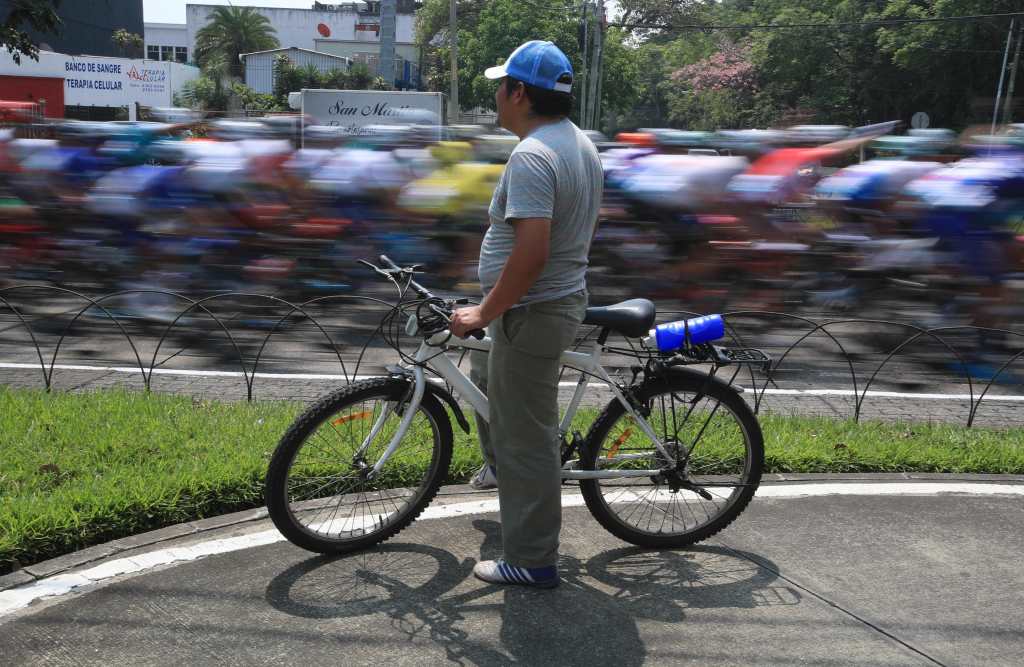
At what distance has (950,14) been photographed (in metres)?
38.0

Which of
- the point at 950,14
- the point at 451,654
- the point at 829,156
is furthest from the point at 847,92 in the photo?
the point at 451,654

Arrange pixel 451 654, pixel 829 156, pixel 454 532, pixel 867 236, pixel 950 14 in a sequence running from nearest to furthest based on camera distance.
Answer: pixel 451 654
pixel 454 532
pixel 867 236
pixel 829 156
pixel 950 14

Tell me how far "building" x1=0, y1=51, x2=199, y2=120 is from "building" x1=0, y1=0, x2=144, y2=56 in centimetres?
752

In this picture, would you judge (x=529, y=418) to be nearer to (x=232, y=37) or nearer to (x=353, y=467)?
(x=353, y=467)

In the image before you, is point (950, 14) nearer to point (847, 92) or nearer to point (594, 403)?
point (847, 92)

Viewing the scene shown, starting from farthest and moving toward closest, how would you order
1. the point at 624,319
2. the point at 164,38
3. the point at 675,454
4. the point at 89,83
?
the point at 164,38, the point at 89,83, the point at 675,454, the point at 624,319

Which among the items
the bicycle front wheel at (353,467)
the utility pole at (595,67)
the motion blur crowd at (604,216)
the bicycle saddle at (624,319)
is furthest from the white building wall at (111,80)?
the bicycle saddle at (624,319)

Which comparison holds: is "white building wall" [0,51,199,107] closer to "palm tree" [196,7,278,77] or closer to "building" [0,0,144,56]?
"building" [0,0,144,56]

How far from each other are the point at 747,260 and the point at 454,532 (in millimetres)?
5005

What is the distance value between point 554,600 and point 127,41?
6080cm

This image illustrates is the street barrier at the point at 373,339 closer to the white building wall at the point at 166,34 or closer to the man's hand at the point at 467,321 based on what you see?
the man's hand at the point at 467,321

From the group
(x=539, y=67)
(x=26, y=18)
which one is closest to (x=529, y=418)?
(x=539, y=67)

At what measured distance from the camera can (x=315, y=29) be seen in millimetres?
92625

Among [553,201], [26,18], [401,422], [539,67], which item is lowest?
[401,422]
